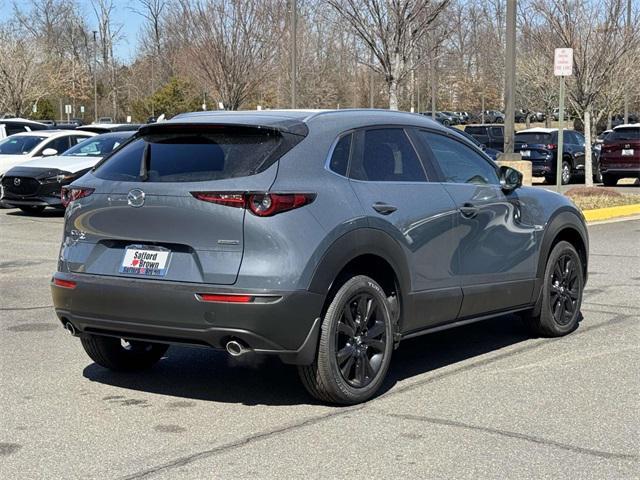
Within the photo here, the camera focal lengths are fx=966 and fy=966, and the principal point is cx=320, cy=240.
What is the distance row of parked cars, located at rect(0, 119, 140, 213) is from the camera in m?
17.7

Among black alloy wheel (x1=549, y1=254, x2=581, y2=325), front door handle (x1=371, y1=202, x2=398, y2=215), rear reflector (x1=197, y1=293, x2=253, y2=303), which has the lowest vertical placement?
black alloy wheel (x1=549, y1=254, x2=581, y2=325)

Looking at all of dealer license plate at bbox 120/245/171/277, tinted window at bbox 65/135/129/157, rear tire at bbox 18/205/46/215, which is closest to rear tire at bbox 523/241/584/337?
dealer license plate at bbox 120/245/171/277

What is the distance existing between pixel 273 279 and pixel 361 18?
17.5m

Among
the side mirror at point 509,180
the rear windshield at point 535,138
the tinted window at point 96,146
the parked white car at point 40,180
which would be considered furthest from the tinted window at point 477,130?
the side mirror at point 509,180

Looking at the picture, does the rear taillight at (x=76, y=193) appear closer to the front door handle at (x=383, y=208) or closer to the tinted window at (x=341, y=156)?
the tinted window at (x=341, y=156)

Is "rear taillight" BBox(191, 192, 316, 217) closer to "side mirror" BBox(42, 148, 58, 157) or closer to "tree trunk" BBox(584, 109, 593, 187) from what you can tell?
"side mirror" BBox(42, 148, 58, 157)

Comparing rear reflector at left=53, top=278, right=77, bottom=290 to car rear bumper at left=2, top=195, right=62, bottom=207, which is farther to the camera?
car rear bumper at left=2, top=195, right=62, bottom=207

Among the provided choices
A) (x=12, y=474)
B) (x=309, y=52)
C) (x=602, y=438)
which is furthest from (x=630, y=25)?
(x=309, y=52)

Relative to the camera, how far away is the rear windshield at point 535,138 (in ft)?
88.3

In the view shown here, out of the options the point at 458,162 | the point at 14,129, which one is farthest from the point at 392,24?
the point at 458,162

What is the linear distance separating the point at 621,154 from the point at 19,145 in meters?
15.1

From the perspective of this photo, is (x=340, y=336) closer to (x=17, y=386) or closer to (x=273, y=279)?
(x=273, y=279)

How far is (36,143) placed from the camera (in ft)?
68.7

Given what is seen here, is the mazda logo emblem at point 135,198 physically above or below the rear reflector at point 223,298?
above
